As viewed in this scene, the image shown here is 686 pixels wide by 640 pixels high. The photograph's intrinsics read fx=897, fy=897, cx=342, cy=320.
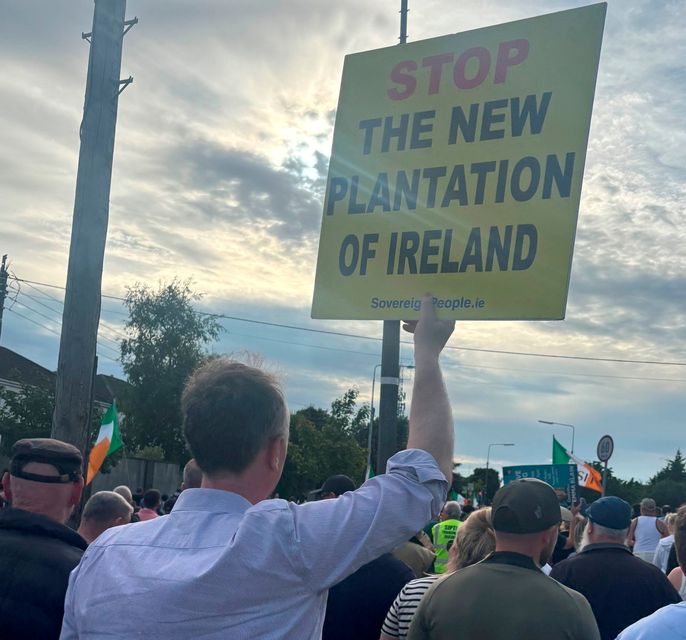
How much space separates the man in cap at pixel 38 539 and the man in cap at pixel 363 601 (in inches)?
50.4

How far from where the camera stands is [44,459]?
3303 mm

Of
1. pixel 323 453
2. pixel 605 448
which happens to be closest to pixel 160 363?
pixel 323 453

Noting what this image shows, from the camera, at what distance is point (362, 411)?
163 ft

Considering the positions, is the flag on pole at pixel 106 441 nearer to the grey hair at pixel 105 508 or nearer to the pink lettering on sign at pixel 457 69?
the grey hair at pixel 105 508

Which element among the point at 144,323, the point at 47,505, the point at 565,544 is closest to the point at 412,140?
the point at 47,505

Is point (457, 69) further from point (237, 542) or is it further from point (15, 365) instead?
point (15, 365)

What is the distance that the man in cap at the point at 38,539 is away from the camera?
2.90 metres

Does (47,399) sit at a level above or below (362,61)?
below

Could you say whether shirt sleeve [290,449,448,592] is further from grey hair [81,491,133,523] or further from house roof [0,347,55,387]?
house roof [0,347,55,387]

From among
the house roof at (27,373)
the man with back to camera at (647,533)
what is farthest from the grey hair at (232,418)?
the house roof at (27,373)

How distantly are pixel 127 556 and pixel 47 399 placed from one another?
34.2m

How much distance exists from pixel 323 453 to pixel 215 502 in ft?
147

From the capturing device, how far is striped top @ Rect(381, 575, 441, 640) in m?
3.89

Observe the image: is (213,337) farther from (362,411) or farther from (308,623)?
(308,623)
